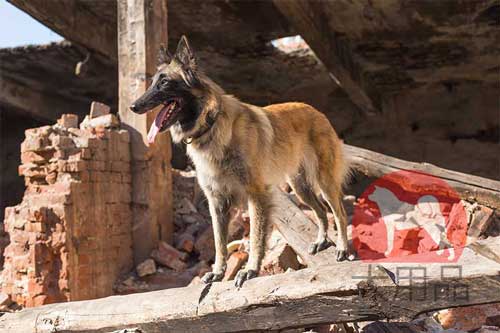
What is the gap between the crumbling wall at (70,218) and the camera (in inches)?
260

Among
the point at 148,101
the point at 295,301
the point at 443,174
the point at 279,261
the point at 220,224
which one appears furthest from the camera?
the point at 279,261

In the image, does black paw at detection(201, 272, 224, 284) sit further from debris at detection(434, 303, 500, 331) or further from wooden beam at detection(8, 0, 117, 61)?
wooden beam at detection(8, 0, 117, 61)

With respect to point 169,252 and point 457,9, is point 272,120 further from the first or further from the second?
point 457,9

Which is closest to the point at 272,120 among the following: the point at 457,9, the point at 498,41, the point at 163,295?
the point at 163,295

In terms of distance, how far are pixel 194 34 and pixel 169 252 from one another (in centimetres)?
558

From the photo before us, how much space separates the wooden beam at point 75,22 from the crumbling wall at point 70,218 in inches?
113

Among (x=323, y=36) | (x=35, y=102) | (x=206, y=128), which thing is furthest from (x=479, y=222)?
(x=35, y=102)

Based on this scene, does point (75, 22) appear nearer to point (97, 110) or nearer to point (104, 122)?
point (97, 110)

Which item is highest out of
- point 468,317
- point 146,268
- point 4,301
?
point 146,268

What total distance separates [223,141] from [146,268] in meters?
3.53

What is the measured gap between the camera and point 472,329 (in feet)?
13.8

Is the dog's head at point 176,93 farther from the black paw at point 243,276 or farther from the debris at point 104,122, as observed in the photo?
the debris at point 104,122

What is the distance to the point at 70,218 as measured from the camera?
6.65 meters

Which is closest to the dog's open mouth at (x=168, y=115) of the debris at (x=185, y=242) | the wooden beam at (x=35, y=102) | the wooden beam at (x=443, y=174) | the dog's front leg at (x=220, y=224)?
the dog's front leg at (x=220, y=224)
